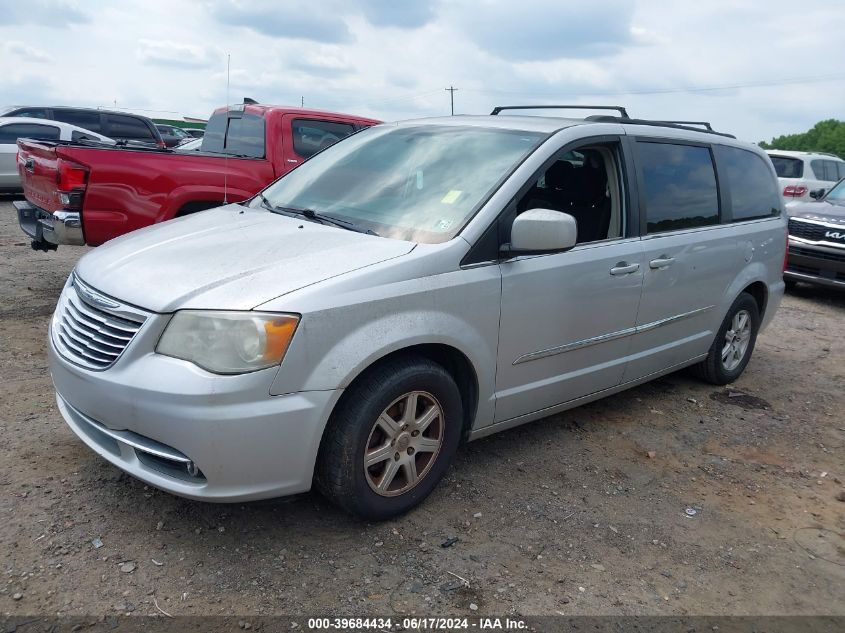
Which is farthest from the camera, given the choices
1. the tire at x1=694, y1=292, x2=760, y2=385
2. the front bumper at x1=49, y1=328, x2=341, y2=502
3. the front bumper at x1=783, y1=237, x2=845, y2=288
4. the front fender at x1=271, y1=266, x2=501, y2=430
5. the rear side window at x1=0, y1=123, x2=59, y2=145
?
the rear side window at x1=0, y1=123, x2=59, y2=145

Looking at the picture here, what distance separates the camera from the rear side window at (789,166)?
13.2 metres

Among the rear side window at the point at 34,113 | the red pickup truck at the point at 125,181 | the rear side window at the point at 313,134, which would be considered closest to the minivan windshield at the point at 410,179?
the red pickup truck at the point at 125,181

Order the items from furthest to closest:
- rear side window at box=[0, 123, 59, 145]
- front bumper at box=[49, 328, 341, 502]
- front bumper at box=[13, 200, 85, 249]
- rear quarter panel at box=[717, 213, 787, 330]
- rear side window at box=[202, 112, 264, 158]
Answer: rear side window at box=[0, 123, 59, 145]
rear side window at box=[202, 112, 264, 158]
front bumper at box=[13, 200, 85, 249]
rear quarter panel at box=[717, 213, 787, 330]
front bumper at box=[49, 328, 341, 502]

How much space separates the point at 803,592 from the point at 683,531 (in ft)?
1.77

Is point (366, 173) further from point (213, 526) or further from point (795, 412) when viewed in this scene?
point (795, 412)

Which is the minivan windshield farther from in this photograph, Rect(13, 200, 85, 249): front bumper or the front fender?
Rect(13, 200, 85, 249): front bumper

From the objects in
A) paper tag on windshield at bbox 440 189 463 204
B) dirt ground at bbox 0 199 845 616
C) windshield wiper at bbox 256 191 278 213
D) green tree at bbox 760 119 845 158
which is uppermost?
green tree at bbox 760 119 845 158

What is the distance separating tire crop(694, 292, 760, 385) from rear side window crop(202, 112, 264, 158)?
15.0ft

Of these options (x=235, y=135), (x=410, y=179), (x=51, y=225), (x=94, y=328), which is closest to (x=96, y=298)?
(x=94, y=328)

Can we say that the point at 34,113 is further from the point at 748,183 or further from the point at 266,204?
the point at 748,183

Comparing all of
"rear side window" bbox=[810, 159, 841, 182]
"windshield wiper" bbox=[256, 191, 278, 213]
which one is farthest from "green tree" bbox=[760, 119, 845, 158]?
"windshield wiper" bbox=[256, 191, 278, 213]

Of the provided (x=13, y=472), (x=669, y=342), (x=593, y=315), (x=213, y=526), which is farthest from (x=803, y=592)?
(x=13, y=472)

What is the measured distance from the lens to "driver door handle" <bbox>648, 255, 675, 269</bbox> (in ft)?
13.6

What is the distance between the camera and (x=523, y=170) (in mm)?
3477
